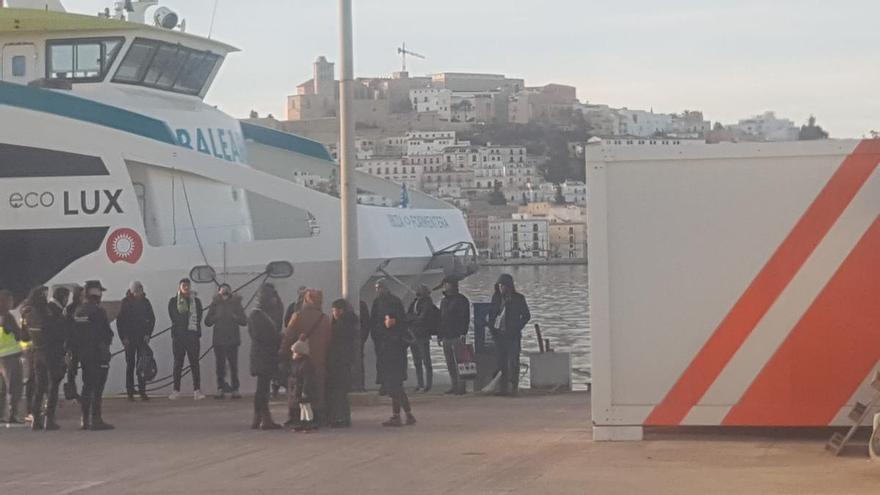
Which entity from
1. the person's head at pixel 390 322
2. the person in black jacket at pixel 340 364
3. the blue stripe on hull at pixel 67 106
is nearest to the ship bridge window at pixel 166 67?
the blue stripe on hull at pixel 67 106

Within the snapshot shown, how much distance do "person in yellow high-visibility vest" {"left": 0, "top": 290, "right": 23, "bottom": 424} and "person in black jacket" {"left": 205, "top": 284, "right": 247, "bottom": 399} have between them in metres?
2.73

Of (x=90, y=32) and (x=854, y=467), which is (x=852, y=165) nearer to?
(x=854, y=467)

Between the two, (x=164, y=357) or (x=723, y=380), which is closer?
(x=723, y=380)

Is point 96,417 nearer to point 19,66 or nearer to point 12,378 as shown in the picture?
point 12,378

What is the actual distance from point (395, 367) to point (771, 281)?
380cm

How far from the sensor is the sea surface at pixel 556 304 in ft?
76.4

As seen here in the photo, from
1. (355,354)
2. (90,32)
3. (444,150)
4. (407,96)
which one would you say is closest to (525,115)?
(407,96)

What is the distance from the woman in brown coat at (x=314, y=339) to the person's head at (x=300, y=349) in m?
0.04

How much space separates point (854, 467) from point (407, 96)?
9112cm

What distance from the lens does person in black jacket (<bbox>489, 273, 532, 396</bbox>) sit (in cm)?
1558

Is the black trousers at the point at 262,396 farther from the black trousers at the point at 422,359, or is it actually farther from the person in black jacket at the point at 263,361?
the black trousers at the point at 422,359

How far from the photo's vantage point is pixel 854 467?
31.0 ft

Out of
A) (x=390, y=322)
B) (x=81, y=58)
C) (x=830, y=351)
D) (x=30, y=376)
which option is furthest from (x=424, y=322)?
(x=830, y=351)

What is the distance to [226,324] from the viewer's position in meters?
16.0
